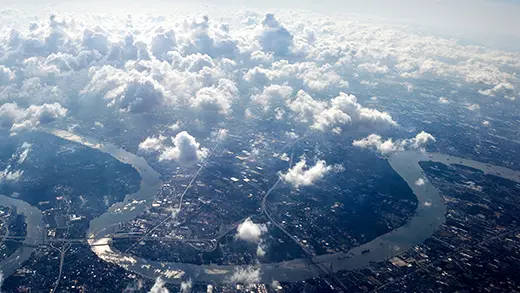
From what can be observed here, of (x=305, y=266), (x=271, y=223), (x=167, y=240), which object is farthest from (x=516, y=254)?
(x=167, y=240)

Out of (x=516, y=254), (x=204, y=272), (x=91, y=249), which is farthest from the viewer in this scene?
(x=516, y=254)

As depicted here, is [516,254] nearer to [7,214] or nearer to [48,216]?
[48,216]

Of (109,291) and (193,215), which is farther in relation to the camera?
(193,215)

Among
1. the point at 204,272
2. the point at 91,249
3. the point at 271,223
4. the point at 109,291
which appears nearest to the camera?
the point at 109,291

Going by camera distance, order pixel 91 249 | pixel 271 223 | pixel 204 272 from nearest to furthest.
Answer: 1. pixel 204 272
2. pixel 91 249
3. pixel 271 223

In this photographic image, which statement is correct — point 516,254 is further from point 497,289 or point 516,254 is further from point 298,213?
point 298,213

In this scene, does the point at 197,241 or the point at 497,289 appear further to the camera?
the point at 197,241

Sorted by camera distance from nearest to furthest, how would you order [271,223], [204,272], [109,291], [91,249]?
[109,291] < [204,272] < [91,249] < [271,223]

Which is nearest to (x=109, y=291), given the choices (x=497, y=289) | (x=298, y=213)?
(x=298, y=213)
